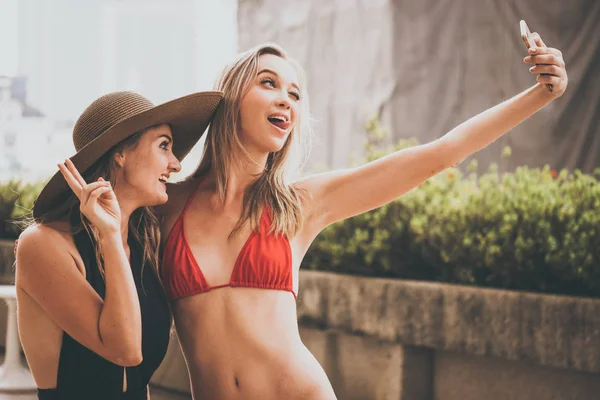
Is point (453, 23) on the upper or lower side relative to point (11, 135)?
upper

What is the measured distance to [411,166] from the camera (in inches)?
108

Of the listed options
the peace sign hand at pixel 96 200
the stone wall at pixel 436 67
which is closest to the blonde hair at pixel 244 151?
the peace sign hand at pixel 96 200

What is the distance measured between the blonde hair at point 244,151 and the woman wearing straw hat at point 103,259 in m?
0.10

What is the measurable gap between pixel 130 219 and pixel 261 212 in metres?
0.45

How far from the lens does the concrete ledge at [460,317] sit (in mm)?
4035

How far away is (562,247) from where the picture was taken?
432cm

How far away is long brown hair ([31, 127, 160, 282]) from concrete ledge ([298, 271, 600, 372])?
223 cm

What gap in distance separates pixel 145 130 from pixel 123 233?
1.16ft

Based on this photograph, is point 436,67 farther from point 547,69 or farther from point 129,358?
point 129,358

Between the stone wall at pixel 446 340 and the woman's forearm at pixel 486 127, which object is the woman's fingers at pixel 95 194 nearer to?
the woman's forearm at pixel 486 127

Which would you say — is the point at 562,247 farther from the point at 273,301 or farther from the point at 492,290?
the point at 273,301

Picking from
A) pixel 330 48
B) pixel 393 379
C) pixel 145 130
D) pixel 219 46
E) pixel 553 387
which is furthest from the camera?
pixel 219 46

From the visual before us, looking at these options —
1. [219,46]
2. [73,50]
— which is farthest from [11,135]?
[219,46]

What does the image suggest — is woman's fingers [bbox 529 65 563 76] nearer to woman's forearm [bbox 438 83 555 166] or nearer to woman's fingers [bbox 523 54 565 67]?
woman's fingers [bbox 523 54 565 67]
